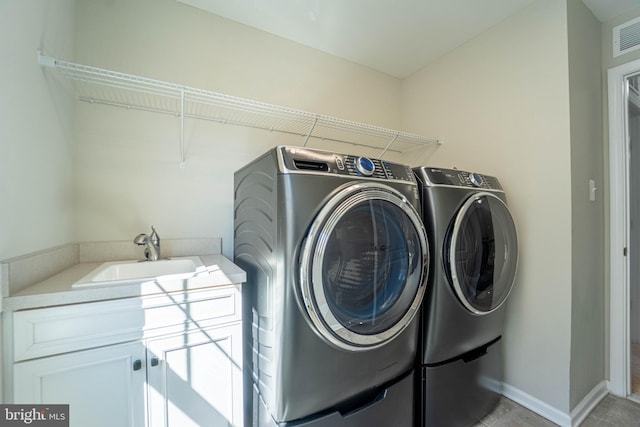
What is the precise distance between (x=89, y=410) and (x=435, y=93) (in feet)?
9.89

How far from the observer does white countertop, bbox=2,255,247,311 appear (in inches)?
32.7

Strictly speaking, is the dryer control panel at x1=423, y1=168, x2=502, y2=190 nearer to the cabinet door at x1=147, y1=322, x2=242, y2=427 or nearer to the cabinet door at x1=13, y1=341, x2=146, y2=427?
the cabinet door at x1=147, y1=322, x2=242, y2=427

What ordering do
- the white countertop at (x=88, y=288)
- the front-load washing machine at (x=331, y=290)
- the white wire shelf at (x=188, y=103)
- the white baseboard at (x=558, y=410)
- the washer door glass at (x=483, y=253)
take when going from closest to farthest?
the white countertop at (x=88, y=288) → the front-load washing machine at (x=331, y=290) → the white wire shelf at (x=188, y=103) → the washer door glass at (x=483, y=253) → the white baseboard at (x=558, y=410)

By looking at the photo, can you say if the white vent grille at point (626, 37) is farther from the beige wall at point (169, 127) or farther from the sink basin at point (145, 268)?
the sink basin at point (145, 268)

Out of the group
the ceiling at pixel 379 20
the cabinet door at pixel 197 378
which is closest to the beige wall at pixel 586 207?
the ceiling at pixel 379 20

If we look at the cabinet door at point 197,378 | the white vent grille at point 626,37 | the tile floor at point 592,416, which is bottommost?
the tile floor at point 592,416

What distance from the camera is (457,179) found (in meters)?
1.45

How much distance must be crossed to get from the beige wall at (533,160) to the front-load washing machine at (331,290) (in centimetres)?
98

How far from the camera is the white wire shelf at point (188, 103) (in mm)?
1229

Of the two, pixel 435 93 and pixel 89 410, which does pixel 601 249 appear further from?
pixel 89 410

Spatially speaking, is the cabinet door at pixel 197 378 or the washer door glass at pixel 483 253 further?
the washer door glass at pixel 483 253

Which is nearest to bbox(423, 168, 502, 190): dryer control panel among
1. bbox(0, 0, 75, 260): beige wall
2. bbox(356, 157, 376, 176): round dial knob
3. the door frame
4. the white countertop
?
bbox(356, 157, 376, 176): round dial knob

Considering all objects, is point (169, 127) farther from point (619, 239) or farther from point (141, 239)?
point (619, 239)

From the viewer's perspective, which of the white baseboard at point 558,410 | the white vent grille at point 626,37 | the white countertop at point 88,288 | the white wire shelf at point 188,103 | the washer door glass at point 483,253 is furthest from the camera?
the white vent grille at point 626,37
